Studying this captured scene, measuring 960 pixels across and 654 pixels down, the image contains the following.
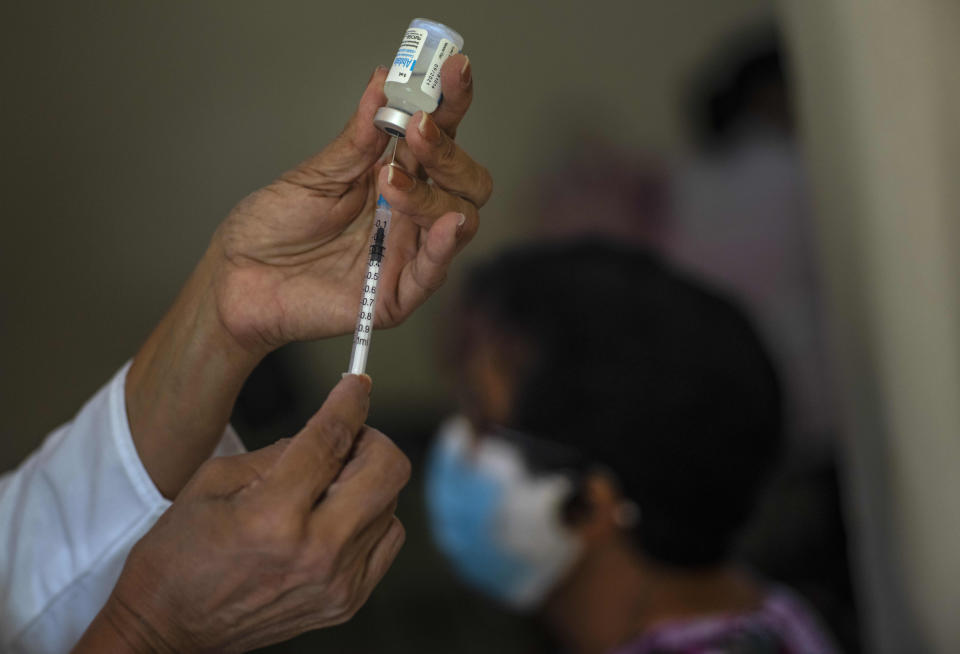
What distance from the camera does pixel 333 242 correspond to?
90 centimetres

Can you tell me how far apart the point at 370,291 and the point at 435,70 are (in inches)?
8.7

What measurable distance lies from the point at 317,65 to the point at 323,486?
61.2 inches

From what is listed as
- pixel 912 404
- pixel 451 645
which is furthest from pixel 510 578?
pixel 912 404

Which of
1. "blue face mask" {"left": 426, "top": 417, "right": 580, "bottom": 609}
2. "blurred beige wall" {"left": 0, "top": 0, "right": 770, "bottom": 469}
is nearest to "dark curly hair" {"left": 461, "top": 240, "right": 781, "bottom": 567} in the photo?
"blue face mask" {"left": 426, "top": 417, "right": 580, "bottom": 609}

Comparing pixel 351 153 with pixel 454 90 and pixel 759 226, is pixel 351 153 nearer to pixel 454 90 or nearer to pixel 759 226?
pixel 454 90

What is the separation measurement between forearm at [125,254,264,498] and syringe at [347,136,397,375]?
0.17 metres

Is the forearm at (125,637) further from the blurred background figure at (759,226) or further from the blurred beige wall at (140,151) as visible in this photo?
the blurred background figure at (759,226)

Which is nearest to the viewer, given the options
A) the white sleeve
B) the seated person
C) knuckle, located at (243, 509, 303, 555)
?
knuckle, located at (243, 509, 303, 555)

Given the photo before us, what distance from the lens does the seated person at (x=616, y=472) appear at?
1.73 meters

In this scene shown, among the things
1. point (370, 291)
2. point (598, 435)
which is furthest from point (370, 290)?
point (598, 435)

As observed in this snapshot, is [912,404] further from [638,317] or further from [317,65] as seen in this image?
[317,65]

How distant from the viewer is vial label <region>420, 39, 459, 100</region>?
2.41 ft

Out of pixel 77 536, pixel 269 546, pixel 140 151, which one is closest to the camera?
pixel 269 546

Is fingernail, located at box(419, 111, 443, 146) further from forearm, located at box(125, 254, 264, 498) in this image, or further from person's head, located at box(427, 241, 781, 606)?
person's head, located at box(427, 241, 781, 606)
